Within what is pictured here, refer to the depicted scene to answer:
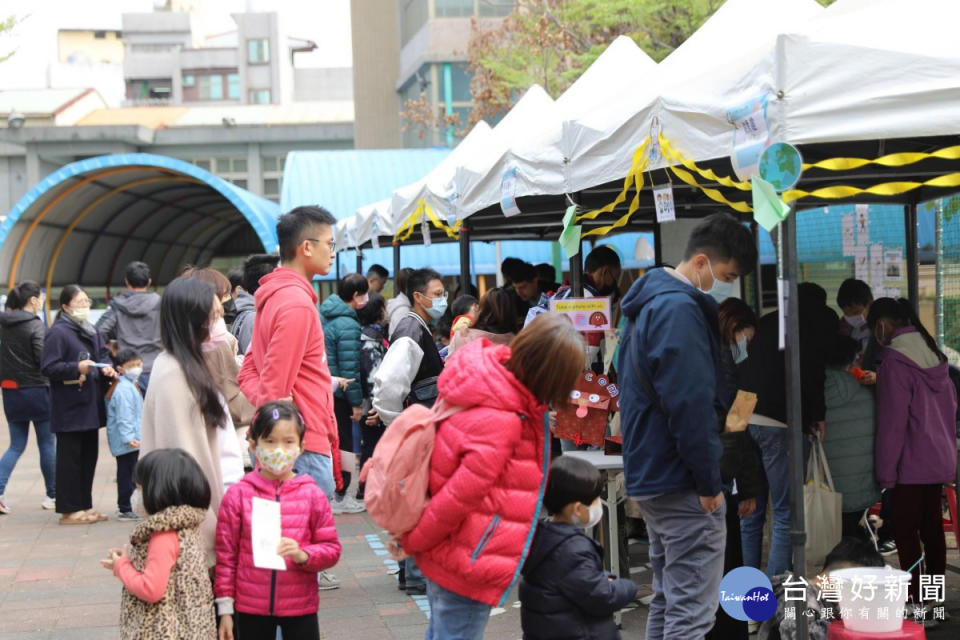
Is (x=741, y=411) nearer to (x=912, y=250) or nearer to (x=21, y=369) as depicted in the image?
(x=912, y=250)

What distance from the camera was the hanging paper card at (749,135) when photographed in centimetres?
412

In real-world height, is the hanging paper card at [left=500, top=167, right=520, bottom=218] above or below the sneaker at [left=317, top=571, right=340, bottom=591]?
above

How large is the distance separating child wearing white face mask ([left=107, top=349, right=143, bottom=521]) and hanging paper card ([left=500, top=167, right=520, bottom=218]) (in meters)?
3.99

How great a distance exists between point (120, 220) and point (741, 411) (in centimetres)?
2800

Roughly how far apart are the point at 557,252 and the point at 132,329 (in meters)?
10.6

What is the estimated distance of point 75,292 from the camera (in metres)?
9.40

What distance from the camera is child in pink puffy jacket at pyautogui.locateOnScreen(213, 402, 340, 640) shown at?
392cm

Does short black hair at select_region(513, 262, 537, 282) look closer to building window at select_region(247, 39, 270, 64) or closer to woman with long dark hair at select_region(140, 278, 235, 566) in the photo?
woman with long dark hair at select_region(140, 278, 235, 566)

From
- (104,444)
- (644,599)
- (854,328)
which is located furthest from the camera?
(104,444)

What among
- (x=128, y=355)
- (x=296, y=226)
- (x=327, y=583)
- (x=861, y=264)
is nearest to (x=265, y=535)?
(x=296, y=226)

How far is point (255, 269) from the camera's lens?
742 cm

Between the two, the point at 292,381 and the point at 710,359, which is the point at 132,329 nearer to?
the point at 292,381

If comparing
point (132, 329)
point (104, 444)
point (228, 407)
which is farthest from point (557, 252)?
point (228, 407)

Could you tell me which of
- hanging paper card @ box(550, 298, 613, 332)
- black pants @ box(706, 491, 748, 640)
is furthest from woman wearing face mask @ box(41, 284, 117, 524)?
black pants @ box(706, 491, 748, 640)
